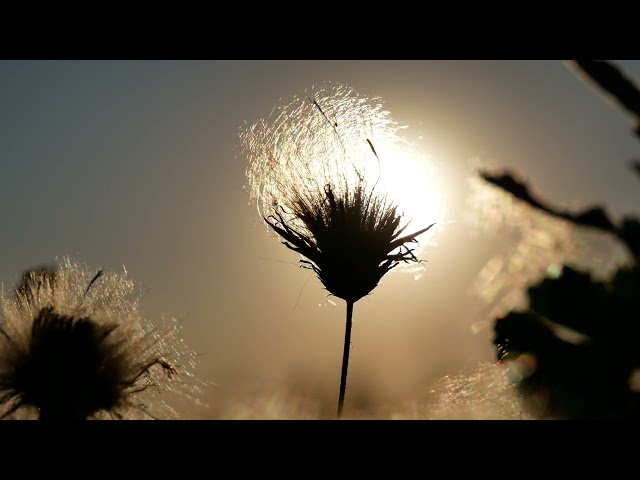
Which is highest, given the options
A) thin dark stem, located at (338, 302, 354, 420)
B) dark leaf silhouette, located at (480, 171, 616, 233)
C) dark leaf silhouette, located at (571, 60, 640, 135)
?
dark leaf silhouette, located at (571, 60, 640, 135)

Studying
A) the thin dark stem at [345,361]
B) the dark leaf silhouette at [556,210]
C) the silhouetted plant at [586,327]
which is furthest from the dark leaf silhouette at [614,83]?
the thin dark stem at [345,361]

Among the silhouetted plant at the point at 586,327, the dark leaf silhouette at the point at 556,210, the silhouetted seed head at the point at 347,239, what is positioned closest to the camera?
the silhouetted plant at the point at 586,327

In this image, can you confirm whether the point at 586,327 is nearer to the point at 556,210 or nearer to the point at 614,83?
the point at 556,210

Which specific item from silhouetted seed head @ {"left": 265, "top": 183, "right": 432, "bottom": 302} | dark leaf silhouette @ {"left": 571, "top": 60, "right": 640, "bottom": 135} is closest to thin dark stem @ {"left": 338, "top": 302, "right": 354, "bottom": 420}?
silhouetted seed head @ {"left": 265, "top": 183, "right": 432, "bottom": 302}

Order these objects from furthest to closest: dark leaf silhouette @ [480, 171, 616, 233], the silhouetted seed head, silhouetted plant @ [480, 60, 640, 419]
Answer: the silhouetted seed head → dark leaf silhouette @ [480, 171, 616, 233] → silhouetted plant @ [480, 60, 640, 419]

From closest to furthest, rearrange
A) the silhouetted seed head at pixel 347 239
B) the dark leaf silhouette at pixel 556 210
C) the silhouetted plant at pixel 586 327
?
the silhouetted plant at pixel 586 327 < the dark leaf silhouette at pixel 556 210 < the silhouetted seed head at pixel 347 239

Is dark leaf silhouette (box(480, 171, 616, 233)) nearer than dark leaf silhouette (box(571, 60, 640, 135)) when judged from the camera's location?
No

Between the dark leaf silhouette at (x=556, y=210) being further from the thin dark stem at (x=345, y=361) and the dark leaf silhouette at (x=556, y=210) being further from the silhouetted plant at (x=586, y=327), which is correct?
the thin dark stem at (x=345, y=361)

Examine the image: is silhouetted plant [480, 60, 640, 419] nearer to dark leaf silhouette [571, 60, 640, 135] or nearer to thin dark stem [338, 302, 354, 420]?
dark leaf silhouette [571, 60, 640, 135]
